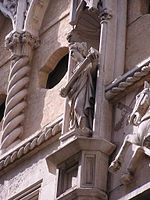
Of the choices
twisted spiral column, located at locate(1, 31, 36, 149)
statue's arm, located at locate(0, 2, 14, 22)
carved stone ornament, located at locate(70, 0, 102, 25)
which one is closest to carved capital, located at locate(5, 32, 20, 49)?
twisted spiral column, located at locate(1, 31, 36, 149)

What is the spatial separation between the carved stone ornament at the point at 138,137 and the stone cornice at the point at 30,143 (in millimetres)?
1498

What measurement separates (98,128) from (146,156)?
81 cm

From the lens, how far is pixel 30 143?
12.6 m

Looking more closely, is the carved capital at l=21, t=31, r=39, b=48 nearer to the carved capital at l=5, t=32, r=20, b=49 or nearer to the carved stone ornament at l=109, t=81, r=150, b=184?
the carved capital at l=5, t=32, r=20, b=49

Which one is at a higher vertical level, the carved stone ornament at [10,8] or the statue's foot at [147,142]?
the carved stone ornament at [10,8]

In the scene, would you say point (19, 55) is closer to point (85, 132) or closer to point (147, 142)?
point (85, 132)

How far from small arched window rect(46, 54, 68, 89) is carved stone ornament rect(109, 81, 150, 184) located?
8.71 ft

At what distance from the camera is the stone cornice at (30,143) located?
40.4 ft

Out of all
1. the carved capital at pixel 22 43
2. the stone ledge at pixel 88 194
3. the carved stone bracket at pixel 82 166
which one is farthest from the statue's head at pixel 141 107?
the carved capital at pixel 22 43

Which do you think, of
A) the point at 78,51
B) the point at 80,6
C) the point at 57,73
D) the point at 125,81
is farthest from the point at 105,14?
the point at 57,73

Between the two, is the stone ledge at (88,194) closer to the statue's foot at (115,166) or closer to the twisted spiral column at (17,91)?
the statue's foot at (115,166)

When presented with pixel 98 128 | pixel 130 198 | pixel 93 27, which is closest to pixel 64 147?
pixel 98 128

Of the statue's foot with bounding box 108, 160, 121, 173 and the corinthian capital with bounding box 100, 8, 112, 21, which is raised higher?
the corinthian capital with bounding box 100, 8, 112, 21

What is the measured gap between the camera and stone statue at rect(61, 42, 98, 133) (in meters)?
11.4
